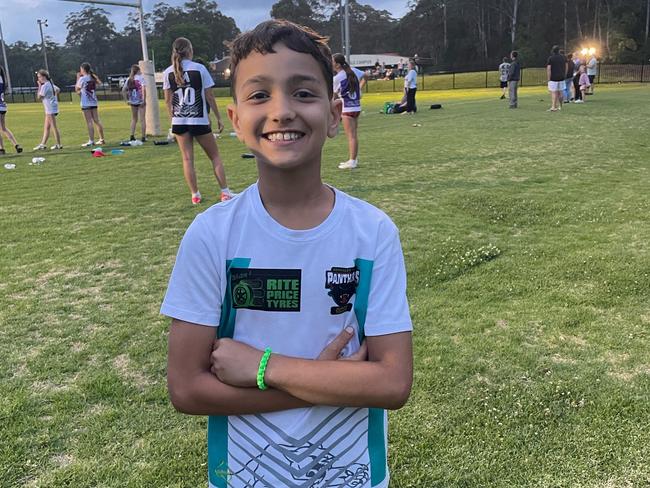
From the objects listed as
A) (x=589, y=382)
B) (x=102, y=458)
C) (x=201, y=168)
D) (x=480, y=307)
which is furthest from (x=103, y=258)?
(x=201, y=168)

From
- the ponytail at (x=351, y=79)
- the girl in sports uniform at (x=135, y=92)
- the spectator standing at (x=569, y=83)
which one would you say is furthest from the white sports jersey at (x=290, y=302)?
the spectator standing at (x=569, y=83)

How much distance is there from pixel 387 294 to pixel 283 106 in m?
0.57

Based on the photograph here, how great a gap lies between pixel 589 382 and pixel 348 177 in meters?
6.49

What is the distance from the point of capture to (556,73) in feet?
64.8

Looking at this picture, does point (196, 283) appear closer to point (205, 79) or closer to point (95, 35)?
point (205, 79)

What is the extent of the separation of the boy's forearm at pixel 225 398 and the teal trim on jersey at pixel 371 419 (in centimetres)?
25

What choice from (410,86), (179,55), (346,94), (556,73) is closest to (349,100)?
(346,94)

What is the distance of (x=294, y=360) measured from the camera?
1.45 m

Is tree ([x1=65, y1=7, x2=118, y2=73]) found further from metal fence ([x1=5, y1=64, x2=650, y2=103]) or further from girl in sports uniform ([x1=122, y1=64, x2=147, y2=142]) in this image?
girl in sports uniform ([x1=122, y1=64, x2=147, y2=142])

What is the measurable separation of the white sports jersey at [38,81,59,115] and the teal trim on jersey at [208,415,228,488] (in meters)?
14.3

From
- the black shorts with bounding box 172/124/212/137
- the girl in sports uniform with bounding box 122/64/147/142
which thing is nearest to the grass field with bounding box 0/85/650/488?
the black shorts with bounding box 172/124/212/137

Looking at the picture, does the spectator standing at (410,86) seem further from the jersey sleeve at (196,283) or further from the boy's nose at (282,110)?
the jersey sleeve at (196,283)

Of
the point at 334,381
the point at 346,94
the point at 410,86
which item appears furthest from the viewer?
the point at 410,86

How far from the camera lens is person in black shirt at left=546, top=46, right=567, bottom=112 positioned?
19188 millimetres
